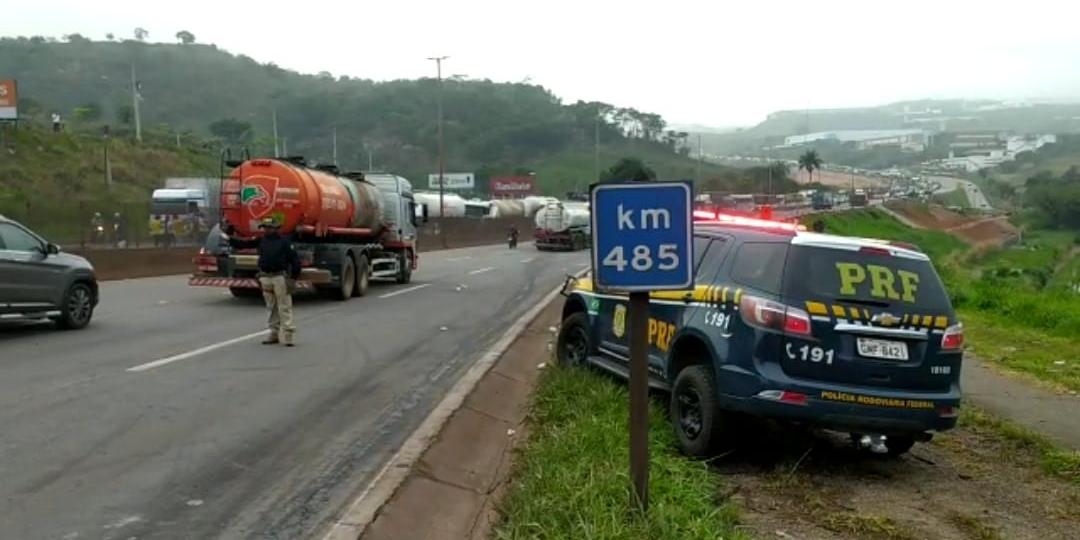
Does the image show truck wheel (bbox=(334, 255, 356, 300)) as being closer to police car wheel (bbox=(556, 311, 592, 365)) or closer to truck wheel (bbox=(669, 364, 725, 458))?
police car wheel (bbox=(556, 311, 592, 365))

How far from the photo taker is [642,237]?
5535mm

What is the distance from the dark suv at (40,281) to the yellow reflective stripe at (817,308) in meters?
11.2

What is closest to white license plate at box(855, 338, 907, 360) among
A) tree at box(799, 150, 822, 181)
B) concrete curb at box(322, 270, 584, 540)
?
concrete curb at box(322, 270, 584, 540)

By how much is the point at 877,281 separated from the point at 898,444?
4.91 ft

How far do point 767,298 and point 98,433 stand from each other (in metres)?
5.11

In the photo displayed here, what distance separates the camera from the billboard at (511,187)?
353 ft

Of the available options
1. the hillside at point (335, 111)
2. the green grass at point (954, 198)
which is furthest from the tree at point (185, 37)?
the green grass at point (954, 198)

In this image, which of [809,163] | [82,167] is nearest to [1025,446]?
[82,167]

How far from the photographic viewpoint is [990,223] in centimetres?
8262

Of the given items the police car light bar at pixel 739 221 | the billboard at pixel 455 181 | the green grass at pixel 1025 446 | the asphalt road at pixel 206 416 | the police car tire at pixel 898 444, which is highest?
the billboard at pixel 455 181

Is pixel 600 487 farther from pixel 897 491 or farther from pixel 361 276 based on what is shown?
pixel 361 276

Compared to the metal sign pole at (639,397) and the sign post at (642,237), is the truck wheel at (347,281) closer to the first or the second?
the metal sign pole at (639,397)

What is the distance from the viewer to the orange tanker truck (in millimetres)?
20500

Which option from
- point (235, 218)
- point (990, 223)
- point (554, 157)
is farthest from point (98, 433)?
point (554, 157)
